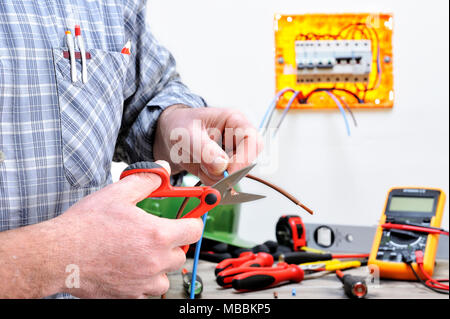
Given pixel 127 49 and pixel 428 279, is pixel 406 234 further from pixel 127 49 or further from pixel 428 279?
pixel 127 49

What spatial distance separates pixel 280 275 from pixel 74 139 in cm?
49

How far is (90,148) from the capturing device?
28.8 inches

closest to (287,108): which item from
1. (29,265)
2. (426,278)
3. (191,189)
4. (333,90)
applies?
(333,90)

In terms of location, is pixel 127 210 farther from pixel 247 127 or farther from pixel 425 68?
pixel 425 68

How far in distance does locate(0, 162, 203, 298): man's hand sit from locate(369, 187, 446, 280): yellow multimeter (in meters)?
0.69

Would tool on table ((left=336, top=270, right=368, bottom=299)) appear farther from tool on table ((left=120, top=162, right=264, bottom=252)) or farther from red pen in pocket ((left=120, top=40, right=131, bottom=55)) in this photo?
red pen in pocket ((left=120, top=40, right=131, bottom=55))

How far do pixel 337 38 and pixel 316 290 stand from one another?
0.96 meters

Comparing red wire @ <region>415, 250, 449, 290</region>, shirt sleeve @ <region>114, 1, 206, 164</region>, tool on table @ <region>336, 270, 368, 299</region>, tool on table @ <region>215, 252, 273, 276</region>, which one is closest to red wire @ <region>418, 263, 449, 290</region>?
red wire @ <region>415, 250, 449, 290</region>

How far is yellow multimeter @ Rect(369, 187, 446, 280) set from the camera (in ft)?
3.51

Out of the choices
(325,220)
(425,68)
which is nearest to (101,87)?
(325,220)

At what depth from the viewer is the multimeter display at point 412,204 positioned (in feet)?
4.01

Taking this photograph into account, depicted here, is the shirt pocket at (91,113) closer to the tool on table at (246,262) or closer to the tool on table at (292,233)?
the tool on table at (246,262)

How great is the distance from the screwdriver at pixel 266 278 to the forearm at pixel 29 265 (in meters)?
0.47

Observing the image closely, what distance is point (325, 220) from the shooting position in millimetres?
1651
